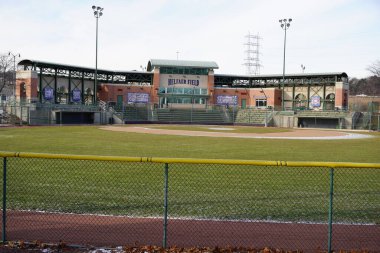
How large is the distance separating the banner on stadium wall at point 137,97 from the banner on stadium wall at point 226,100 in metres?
14.5

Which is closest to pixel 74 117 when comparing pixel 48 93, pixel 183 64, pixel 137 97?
pixel 48 93

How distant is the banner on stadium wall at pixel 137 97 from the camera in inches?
2834

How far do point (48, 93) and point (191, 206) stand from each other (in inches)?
2348

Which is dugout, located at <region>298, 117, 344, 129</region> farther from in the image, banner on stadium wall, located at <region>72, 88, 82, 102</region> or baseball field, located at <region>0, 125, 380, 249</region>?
baseball field, located at <region>0, 125, 380, 249</region>

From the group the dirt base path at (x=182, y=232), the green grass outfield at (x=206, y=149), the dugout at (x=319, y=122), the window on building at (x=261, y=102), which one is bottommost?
the dirt base path at (x=182, y=232)

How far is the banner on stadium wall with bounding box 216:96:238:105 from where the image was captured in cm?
7550

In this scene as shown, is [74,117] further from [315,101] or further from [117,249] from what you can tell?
[117,249]

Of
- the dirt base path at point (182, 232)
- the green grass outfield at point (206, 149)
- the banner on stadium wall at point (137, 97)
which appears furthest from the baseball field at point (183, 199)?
the banner on stadium wall at point (137, 97)

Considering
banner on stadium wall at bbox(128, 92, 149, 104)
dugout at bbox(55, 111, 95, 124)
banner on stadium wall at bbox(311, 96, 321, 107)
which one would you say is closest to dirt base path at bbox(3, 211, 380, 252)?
dugout at bbox(55, 111, 95, 124)

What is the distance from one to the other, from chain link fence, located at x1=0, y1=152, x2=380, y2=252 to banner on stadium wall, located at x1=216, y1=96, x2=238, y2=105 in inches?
2427

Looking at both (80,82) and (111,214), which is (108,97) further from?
(111,214)

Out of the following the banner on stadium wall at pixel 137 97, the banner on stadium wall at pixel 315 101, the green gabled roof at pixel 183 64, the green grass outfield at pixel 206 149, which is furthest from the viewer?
the green gabled roof at pixel 183 64

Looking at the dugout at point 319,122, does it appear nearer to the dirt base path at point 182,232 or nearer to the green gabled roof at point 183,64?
the green gabled roof at point 183,64

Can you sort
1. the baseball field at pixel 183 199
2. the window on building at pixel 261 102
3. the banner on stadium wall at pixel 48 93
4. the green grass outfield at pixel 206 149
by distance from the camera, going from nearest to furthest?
the baseball field at pixel 183 199 < the green grass outfield at pixel 206 149 < the banner on stadium wall at pixel 48 93 < the window on building at pixel 261 102
